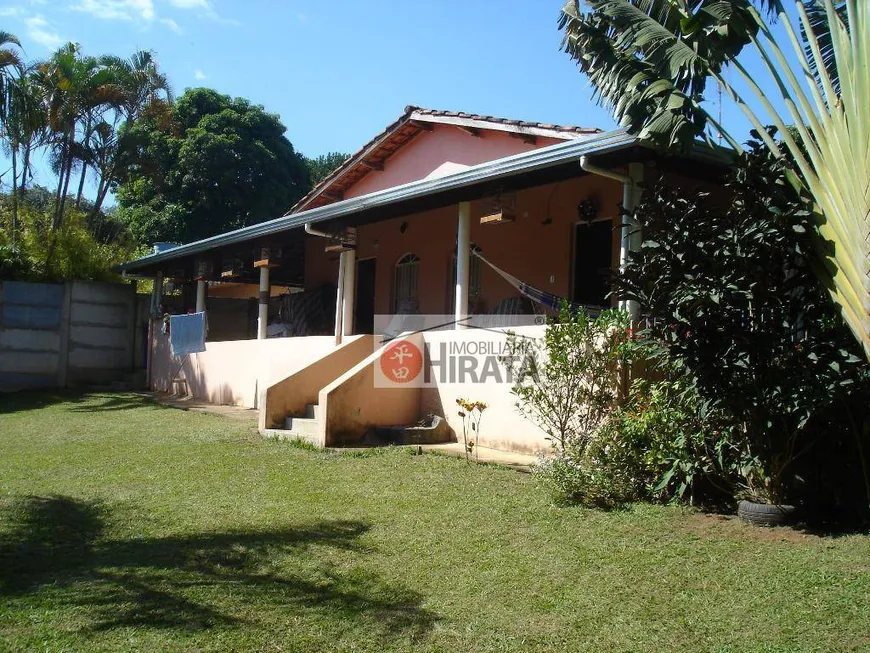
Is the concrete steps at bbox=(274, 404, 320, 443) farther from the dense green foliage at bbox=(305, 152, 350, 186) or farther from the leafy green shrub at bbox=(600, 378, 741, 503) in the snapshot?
the dense green foliage at bbox=(305, 152, 350, 186)

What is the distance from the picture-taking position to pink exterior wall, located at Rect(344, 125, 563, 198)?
43.2ft

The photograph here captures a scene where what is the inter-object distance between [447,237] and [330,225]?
6.89 ft

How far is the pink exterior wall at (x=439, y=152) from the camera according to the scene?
518 inches

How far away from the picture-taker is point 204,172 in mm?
27234

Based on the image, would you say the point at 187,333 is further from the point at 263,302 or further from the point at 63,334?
the point at 63,334

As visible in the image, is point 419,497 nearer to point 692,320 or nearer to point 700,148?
point 692,320

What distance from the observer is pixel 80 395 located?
1614 centimetres

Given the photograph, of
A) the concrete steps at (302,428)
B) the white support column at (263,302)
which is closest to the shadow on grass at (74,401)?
the white support column at (263,302)

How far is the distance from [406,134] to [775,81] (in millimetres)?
9801

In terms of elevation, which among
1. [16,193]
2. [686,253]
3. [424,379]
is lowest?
[424,379]

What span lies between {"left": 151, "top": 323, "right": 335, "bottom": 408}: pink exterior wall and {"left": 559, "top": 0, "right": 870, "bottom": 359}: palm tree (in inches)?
252

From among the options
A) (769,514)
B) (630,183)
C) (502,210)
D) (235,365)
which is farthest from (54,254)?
(769,514)

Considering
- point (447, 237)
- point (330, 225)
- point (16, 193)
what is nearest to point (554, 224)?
point (447, 237)
